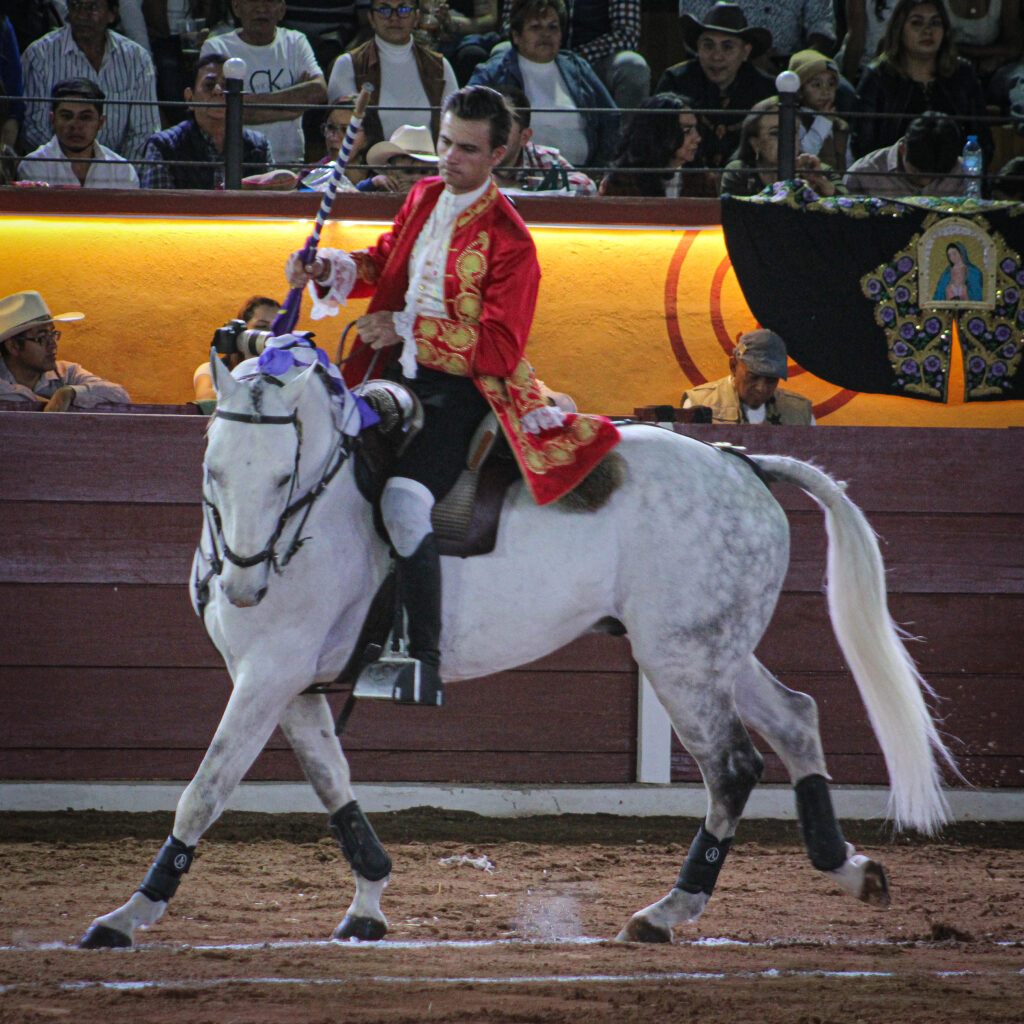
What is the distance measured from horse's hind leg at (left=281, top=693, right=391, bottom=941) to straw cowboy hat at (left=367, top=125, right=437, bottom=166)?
11.4ft

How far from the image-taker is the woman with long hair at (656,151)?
6.79 metres

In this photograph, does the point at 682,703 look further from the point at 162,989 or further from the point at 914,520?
the point at 914,520

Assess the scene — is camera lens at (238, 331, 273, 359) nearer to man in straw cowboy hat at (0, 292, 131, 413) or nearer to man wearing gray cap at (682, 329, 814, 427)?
man in straw cowboy hat at (0, 292, 131, 413)

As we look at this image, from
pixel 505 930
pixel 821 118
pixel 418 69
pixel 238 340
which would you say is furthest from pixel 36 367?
pixel 821 118

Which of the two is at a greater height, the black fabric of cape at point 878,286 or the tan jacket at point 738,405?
the black fabric of cape at point 878,286

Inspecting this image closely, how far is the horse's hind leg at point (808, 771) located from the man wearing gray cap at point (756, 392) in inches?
85.3

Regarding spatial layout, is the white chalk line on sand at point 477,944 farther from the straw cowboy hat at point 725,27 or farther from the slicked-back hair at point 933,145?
the straw cowboy hat at point 725,27

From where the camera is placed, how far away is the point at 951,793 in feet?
17.5

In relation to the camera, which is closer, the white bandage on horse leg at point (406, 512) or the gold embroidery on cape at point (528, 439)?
the white bandage on horse leg at point (406, 512)

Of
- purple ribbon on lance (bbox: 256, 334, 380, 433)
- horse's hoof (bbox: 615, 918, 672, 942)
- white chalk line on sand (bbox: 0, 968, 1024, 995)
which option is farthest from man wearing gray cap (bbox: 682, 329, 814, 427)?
white chalk line on sand (bbox: 0, 968, 1024, 995)

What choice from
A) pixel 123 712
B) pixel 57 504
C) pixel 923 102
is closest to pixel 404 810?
pixel 123 712

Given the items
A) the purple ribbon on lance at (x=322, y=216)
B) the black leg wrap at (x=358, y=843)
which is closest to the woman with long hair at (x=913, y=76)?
the purple ribbon on lance at (x=322, y=216)

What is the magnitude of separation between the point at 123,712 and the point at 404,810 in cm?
106

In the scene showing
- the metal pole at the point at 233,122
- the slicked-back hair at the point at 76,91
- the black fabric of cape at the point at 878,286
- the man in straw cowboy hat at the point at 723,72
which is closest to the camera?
the metal pole at the point at 233,122
